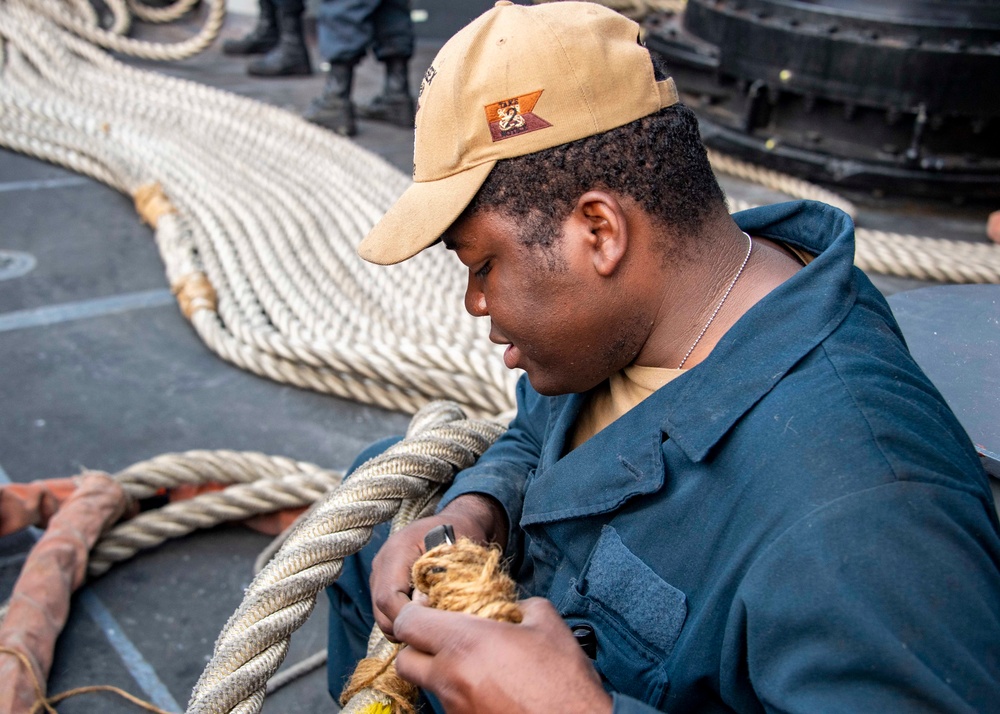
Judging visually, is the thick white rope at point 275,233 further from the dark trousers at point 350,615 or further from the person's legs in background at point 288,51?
the person's legs in background at point 288,51

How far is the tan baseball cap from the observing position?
111 cm

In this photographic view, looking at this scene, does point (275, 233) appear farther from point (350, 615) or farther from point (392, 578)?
point (392, 578)

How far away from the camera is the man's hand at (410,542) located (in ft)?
4.25

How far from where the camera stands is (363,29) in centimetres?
478

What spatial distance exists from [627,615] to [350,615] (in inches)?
26.0

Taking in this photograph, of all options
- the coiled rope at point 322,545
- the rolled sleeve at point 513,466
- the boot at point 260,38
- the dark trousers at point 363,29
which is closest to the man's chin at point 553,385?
the rolled sleeve at point 513,466

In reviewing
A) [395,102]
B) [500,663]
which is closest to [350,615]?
[500,663]

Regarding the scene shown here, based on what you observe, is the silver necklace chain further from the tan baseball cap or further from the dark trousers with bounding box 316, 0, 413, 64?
the dark trousers with bounding box 316, 0, 413, 64

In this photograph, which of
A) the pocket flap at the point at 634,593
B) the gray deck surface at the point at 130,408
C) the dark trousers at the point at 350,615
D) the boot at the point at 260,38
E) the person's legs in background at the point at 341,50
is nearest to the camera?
the pocket flap at the point at 634,593

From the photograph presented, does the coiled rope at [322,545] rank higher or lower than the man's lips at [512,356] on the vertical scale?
lower

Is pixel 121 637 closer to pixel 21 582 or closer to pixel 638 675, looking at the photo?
pixel 21 582

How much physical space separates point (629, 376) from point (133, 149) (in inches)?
123

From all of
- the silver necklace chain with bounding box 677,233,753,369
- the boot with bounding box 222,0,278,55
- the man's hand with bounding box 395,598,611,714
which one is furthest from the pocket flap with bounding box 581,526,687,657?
the boot with bounding box 222,0,278,55

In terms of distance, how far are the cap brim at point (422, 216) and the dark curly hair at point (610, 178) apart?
0.8 inches
